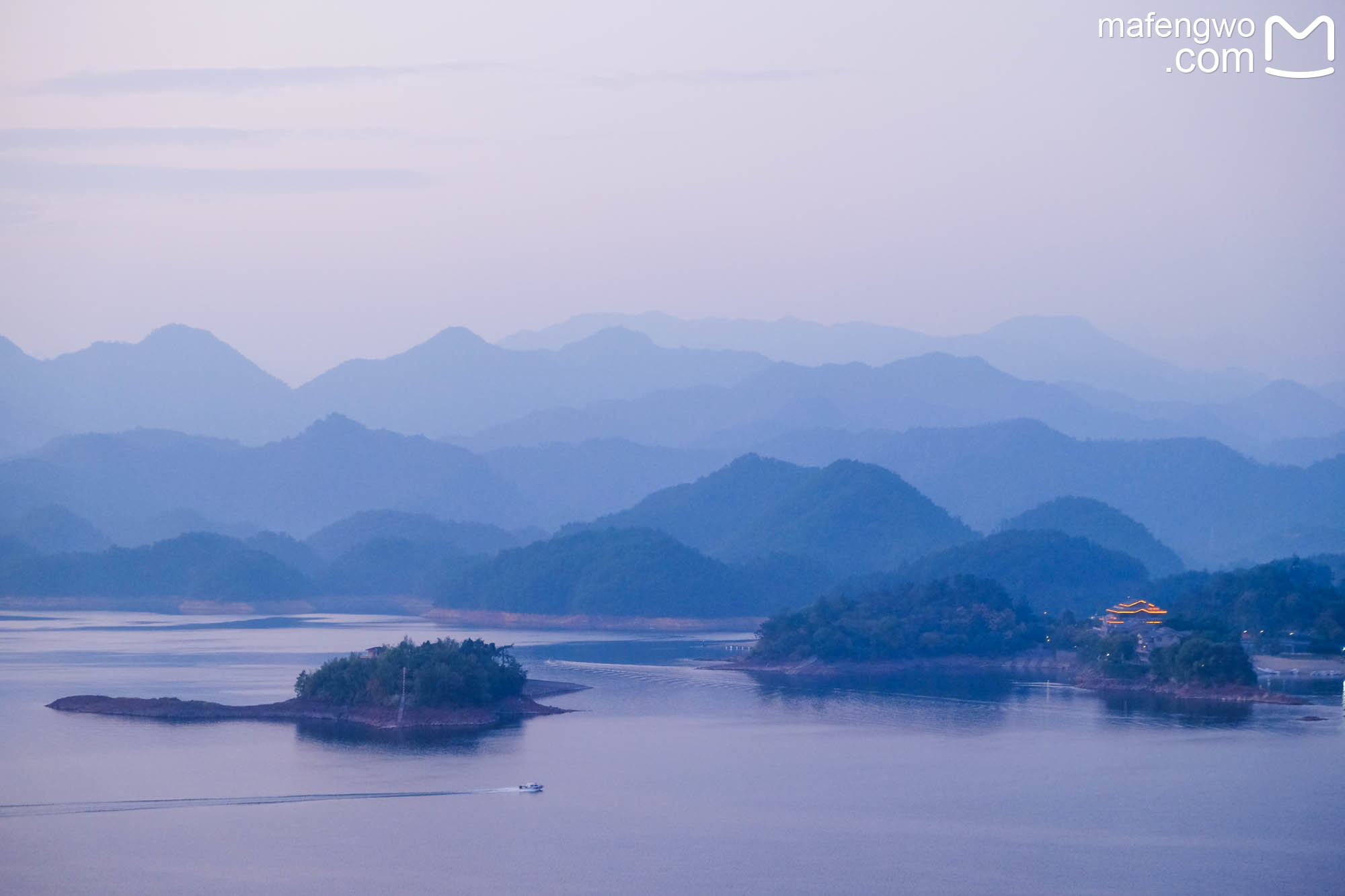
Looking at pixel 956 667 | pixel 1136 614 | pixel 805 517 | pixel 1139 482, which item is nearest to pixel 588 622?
pixel 805 517

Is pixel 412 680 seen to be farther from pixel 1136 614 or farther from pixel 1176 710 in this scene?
pixel 1136 614

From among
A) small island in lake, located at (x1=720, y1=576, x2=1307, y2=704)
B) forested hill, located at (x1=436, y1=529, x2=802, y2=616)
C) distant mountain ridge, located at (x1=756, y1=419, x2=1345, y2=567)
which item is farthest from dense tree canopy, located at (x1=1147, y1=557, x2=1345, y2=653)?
distant mountain ridge, located at (x1=756, y1=419, x2=1345, y2=567)

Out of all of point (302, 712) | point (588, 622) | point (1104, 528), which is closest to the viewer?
point (302, 712)

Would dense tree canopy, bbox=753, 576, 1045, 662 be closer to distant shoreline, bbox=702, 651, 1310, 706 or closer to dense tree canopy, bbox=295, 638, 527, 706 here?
distant shoreline, bbox=702, 651, 1310, 706

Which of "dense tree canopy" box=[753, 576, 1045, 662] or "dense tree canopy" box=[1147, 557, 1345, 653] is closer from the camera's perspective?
"dense tree canopy" box=[1147, 557, 1345, 653]

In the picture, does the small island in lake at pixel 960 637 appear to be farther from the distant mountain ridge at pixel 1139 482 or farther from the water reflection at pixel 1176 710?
the distant mountain ridge at pixel 1139 482

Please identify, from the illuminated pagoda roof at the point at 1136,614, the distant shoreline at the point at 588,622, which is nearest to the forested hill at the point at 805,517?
the distant shoreline at the point at 588,622

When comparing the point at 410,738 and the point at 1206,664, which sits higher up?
the point at 1206,664
